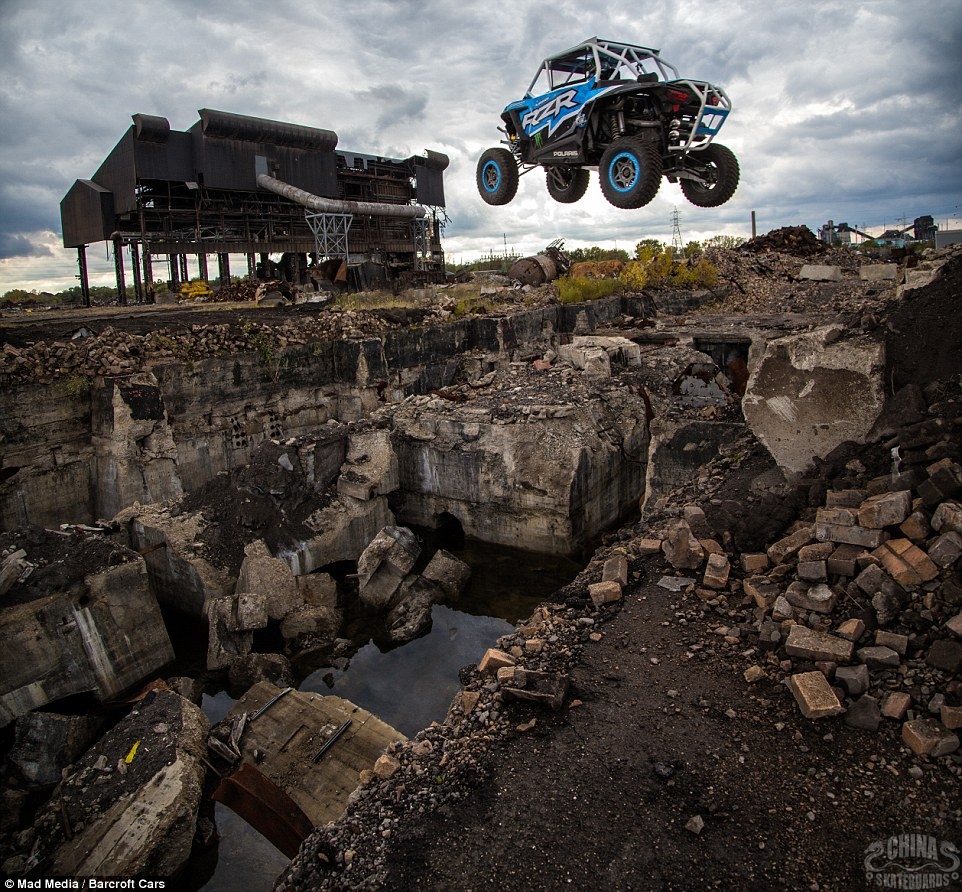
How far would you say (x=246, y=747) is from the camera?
17.7 feet

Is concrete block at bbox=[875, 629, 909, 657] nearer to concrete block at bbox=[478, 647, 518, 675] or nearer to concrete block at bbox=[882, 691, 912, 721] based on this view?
concrete block at bbox=[882, 691, 912, 721]

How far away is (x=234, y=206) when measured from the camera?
20484 millimetres

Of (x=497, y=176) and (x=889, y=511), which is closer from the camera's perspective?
(x=889, y=511)

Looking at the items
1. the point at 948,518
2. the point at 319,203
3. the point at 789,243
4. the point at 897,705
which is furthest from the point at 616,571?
the point at 789,243

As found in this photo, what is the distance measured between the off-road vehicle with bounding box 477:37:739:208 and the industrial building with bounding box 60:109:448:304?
1037 cm

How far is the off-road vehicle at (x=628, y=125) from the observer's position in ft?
24.0

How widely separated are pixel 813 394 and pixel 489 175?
21.1 ft

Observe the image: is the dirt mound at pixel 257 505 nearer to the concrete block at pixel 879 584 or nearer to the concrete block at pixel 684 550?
the concrete block at pixel 684 550

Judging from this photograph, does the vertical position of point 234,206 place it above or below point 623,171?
above

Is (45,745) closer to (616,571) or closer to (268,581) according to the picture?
(268,581)

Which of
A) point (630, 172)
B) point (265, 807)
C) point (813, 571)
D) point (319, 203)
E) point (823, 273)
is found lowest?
point (265, 807)

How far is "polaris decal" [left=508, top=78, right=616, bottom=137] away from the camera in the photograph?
7711 mm

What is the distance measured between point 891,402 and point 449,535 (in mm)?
6696

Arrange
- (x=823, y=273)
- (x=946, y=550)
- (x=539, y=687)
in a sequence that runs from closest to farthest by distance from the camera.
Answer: (x=946, y=550) < (x=539, y=687) < (x=823, y=273)
